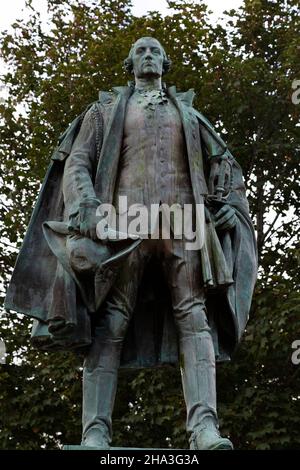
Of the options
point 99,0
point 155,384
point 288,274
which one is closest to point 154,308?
point 155,384

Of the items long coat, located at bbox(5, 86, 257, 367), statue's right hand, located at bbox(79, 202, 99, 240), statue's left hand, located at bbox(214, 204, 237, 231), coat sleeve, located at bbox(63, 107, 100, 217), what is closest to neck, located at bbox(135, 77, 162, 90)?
long coat, located at bbox(5, 86, 257, 367)

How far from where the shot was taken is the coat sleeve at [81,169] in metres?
9.52

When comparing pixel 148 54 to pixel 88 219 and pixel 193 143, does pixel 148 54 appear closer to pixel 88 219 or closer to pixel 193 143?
pixel 193 143

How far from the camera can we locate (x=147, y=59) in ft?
33.4

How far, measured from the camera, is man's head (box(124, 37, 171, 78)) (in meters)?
10.2

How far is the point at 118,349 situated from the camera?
930 cm

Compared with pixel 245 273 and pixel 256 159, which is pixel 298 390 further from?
pixel 245 273

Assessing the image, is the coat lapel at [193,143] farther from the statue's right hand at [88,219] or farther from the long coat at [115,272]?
the statue's right hand at [88,219]

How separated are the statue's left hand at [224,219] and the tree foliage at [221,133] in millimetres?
8675

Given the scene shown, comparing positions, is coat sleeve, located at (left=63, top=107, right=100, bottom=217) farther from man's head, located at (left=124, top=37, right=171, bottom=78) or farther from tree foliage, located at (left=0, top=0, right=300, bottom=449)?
tree foliage, located at (left=0, top=0, right=300, bottom=449)

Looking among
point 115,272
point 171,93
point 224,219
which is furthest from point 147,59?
point 115,272

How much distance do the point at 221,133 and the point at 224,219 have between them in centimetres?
1242
